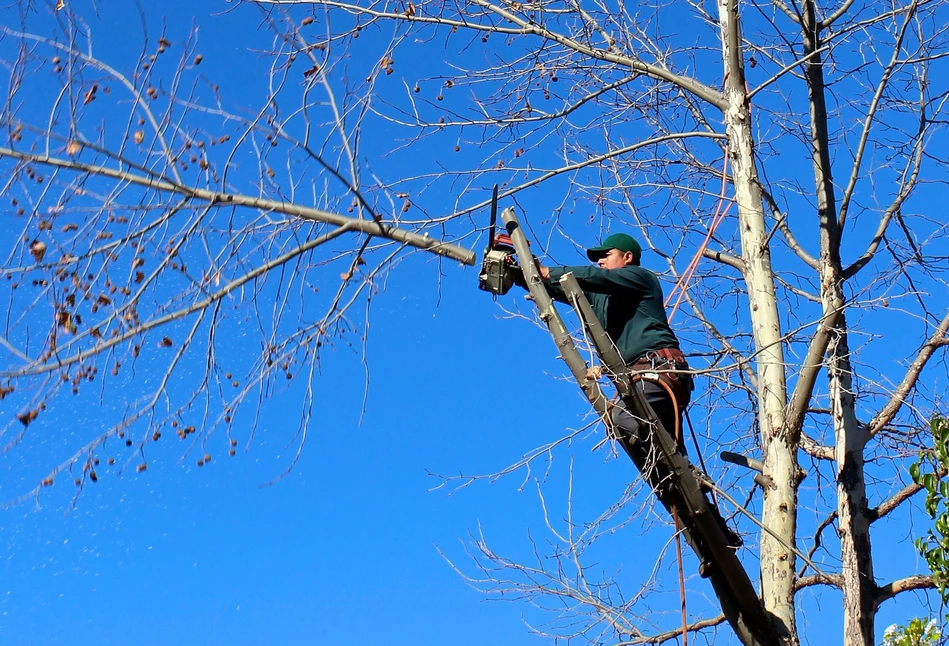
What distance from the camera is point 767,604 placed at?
6.39 meters

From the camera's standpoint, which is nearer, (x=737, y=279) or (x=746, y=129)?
(x=746, y=129)

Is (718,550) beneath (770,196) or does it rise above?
beneath

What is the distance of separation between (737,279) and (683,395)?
250cm

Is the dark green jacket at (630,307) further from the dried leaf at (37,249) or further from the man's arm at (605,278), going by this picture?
the dried leaf at (37,249)

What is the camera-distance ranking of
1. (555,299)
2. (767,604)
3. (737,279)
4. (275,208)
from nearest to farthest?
(275,208), (555,299), (767,604), (737,279)

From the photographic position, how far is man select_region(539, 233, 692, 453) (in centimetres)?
570

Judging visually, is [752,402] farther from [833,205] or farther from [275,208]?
[275,208]

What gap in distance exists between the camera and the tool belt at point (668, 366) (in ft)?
19.0

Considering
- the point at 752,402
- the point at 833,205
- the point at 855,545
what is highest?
the point at 833,205

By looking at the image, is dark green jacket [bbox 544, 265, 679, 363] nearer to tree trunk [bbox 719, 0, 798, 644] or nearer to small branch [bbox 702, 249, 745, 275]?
tree trunk [bbox 719, 0, 798, 644]

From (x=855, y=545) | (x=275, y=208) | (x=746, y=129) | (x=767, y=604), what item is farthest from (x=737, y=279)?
(x=275, y=208)

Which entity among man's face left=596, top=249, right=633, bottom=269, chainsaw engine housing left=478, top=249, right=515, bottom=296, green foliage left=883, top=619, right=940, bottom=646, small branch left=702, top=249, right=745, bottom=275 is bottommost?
green foliage left=883, top=619, right=940, bottom=646

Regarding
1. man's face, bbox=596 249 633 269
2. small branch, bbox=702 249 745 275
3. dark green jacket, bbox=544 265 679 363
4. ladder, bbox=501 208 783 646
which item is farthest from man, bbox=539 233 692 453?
small branch, bbox=702 249 745 275

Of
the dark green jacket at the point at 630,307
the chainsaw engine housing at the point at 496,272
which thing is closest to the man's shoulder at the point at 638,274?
the dark green jacket at the point at 630,307
